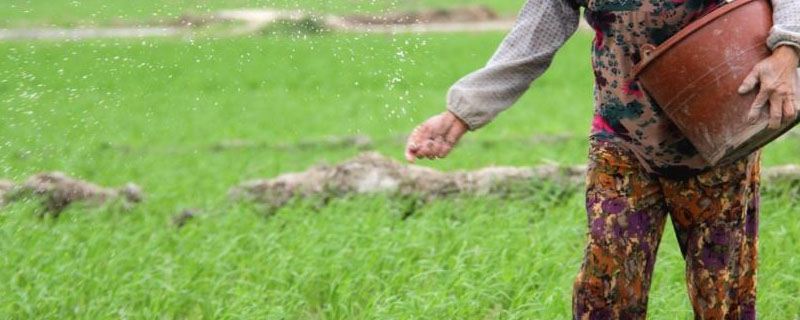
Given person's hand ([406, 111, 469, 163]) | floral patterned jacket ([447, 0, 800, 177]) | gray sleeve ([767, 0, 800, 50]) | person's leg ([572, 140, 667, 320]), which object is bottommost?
person's leg ([572, 140, 667, 320])

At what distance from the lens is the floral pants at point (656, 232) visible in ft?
9.54

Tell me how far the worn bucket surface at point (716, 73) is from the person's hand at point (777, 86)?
0.03 meters

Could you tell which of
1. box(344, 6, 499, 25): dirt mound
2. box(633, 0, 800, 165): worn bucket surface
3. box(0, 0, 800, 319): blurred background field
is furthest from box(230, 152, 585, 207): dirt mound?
box(344, 6, 499, 25): dirt mound

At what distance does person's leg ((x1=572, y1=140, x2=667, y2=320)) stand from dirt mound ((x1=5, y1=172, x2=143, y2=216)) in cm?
330

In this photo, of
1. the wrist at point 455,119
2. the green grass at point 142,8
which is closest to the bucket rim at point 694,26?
the wrist at point 455,119

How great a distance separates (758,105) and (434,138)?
0.71 meters

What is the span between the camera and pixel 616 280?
2.93 meters

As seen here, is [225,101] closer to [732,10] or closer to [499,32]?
[732,10]

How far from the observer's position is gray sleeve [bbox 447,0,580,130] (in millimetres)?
2891

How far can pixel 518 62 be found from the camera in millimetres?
2949

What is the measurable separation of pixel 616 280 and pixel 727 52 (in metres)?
0.60

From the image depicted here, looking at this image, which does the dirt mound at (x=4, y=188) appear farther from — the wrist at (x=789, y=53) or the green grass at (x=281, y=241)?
the wrist at (x=789, y=53)

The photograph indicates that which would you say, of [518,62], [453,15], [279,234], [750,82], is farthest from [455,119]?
[453,15]

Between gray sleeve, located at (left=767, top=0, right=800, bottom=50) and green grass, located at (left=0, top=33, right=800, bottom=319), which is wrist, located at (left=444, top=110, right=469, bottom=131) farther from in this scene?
green grass, located at (left=0, top=33, right=800, bottom=319)
